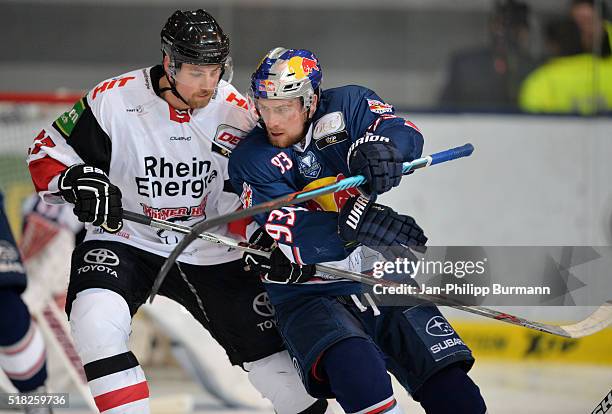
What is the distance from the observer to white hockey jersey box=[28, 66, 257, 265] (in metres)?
3.21

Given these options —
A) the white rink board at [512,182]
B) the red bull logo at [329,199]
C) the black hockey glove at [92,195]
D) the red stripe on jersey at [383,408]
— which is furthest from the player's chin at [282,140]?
the white rink board at [512,182]

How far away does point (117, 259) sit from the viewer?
319cm

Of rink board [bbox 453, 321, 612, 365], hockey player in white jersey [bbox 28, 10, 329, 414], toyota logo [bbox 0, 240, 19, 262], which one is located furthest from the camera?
rink board [bbox 453, 321, 612, 365]

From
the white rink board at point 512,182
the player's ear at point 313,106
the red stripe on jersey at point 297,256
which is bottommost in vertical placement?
the white rink board at point 512,182

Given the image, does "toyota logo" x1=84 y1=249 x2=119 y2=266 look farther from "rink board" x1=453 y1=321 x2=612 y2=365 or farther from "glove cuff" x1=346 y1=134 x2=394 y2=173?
"rink board" x1=453 y1=321 x2=612 y2=365

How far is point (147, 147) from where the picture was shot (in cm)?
322

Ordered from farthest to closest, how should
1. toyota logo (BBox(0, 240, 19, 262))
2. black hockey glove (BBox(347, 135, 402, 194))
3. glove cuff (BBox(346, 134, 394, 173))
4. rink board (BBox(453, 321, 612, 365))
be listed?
1. rink board (BBox(453, 321, 612, 365))
2. toyota logo (BBox(0, 240, 19, 262))
3. glove cuff (BBox(346, 134, 394, 173))
4. black hockey glove (BBox(347, 135, 402, 194))

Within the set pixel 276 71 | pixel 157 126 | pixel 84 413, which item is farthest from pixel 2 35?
pixel 276 71

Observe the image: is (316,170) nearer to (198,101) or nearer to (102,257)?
(198,101)

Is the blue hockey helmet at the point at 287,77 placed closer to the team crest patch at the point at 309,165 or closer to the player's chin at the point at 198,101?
the team crest patch at the point at 309,165

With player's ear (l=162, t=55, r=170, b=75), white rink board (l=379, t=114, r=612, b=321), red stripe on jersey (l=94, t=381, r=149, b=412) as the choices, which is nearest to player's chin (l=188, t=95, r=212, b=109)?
player's ear (l=162, t=55, r=170, b=75)

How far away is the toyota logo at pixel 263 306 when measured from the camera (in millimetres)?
3295

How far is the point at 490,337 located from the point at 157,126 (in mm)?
2640

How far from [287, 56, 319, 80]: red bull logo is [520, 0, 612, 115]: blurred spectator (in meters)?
2.54
